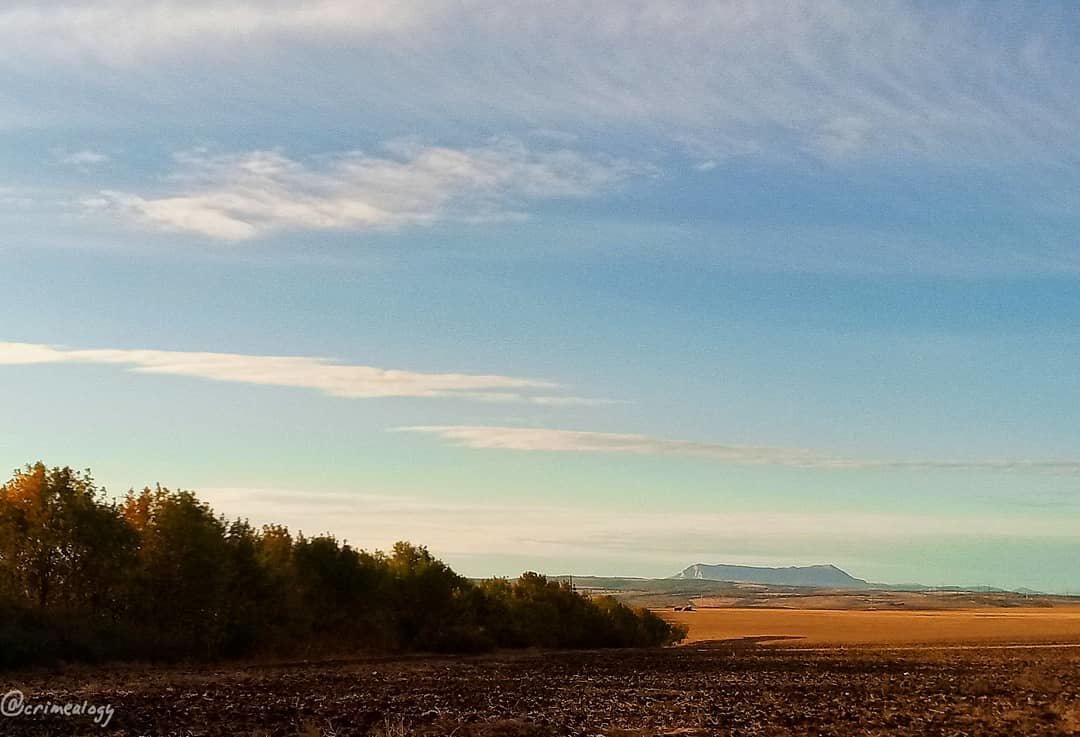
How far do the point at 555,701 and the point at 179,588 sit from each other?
108 feet

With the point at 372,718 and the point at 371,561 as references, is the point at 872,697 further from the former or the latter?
Result: the point at 371,561

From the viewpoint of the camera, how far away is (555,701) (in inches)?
1502

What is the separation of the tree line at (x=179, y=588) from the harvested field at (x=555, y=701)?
802cm

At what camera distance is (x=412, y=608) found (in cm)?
8650

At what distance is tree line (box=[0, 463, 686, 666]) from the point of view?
186 ft

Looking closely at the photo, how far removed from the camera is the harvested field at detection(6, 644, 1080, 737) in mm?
28547

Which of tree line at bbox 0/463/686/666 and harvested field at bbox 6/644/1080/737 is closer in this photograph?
harvested field at bbox 6/644/1080/737

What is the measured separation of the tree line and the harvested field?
26.3 feet

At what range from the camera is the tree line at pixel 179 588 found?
186 ft

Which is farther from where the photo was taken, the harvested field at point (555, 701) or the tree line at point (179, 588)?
the tree line at point (179, 588)

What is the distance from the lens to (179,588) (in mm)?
63281

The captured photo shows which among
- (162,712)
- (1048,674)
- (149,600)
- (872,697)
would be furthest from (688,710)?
(149,600)

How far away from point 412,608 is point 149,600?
2783cm

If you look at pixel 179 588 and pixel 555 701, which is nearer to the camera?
pixel 555 701
